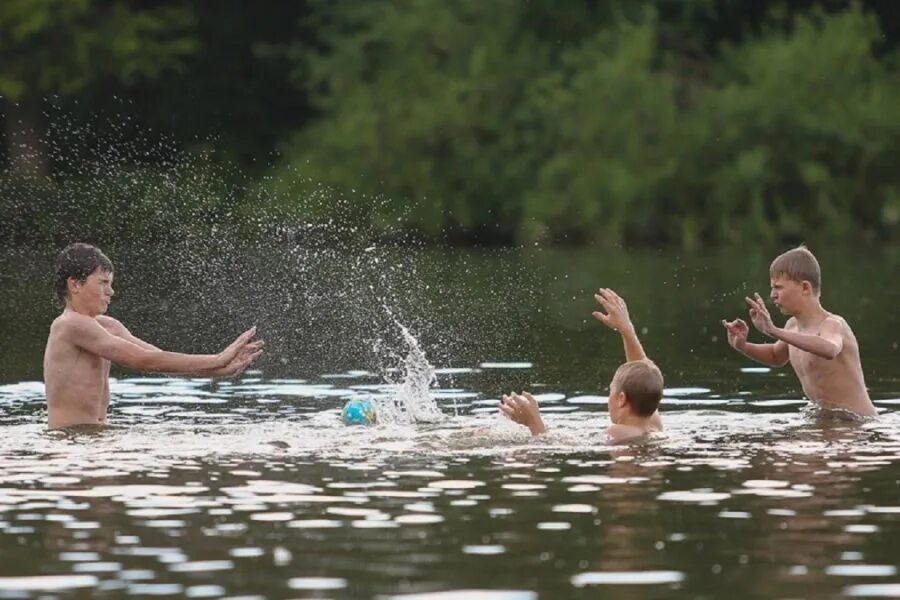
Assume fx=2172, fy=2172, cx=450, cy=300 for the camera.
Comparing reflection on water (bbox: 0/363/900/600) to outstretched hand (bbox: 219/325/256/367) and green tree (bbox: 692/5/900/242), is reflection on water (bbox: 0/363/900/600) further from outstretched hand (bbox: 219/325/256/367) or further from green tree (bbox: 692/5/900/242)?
green tree (bbox: 692/5/900/242)

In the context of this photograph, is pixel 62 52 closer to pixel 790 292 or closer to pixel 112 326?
pixel 112 326

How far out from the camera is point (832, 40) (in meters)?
48.4

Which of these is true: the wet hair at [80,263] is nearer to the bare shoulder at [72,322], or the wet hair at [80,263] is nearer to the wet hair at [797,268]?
the bare shoulder at [72,322]

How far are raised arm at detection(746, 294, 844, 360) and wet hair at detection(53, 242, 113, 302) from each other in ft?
14.8

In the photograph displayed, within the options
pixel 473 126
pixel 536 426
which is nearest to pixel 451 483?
pixel 536 426

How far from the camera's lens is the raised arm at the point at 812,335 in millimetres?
14977

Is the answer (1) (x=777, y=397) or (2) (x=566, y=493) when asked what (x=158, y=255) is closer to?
(1) (x=777, y=397)

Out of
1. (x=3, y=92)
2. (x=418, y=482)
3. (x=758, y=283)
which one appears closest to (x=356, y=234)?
(x=3, y=92)

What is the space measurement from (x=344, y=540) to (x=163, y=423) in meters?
5.79

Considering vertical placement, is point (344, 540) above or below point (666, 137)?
below

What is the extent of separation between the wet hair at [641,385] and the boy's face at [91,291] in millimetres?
3765

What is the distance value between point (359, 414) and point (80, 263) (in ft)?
7.59

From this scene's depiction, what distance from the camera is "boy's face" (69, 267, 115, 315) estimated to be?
603 inches

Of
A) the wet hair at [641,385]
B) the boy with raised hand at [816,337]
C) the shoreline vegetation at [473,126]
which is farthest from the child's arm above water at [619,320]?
the shoreline vegetation at [473,126]
